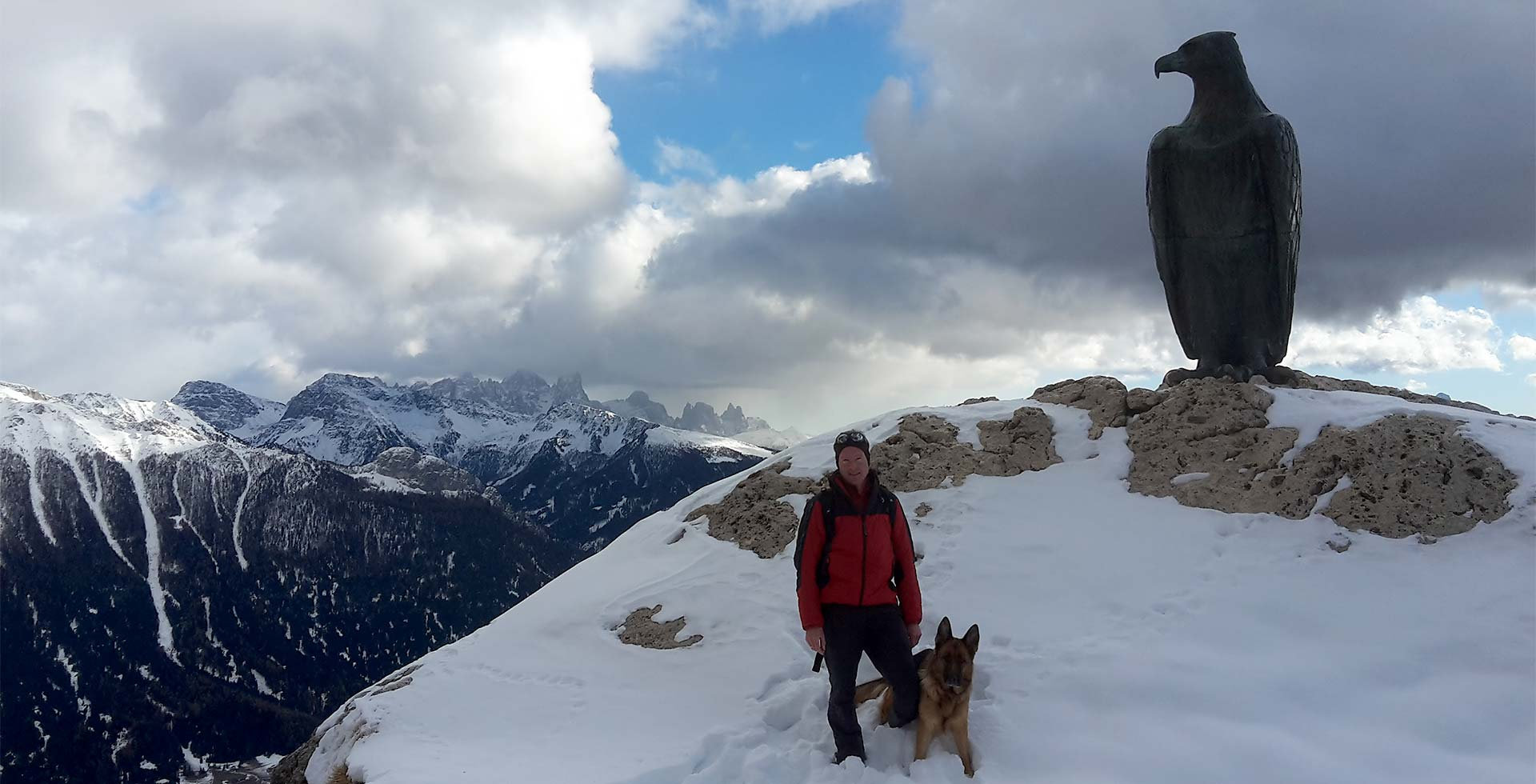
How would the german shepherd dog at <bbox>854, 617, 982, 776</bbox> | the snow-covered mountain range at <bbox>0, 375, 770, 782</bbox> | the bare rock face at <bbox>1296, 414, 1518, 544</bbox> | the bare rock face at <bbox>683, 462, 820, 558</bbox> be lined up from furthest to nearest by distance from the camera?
the snow-covered mountain range at <bbox>0, 375, 770, 782</bbox>
the bare rock face at <bbox>683, 462, 820, 558</bbox>
the bare rock face at <bbox>1296, 414, 1518, 544</bbox>
the german shepherd dog at <bbox>854, 617, 982, 776</bbox>

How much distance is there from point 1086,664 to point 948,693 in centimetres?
199

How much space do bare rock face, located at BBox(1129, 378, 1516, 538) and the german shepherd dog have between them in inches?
214

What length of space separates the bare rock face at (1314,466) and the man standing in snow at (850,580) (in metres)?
5.67

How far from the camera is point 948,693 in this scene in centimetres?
664

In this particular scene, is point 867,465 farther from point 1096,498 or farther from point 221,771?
point 221,771

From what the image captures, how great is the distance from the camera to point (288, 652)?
541 ft

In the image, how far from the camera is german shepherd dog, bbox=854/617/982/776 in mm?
6547

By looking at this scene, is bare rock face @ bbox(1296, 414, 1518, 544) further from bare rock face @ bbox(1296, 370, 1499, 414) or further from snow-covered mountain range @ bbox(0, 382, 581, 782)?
snow-covered mountain range @ bbox(0, 382, 581, 782)

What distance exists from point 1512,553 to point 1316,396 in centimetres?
371

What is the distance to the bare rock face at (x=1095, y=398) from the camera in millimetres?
12992

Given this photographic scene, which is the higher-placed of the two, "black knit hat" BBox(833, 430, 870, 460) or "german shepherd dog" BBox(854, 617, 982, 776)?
"black knit hat" BBox(833, 430, 870, 460)

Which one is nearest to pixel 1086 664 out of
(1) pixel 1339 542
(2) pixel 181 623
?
(1) pixel 1339 542

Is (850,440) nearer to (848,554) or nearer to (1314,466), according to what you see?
(848,554)

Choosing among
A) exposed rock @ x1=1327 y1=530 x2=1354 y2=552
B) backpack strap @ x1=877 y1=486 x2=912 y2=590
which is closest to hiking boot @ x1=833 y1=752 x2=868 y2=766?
backpack strap @ x1=877 y1=486 x2=912 y2=590
